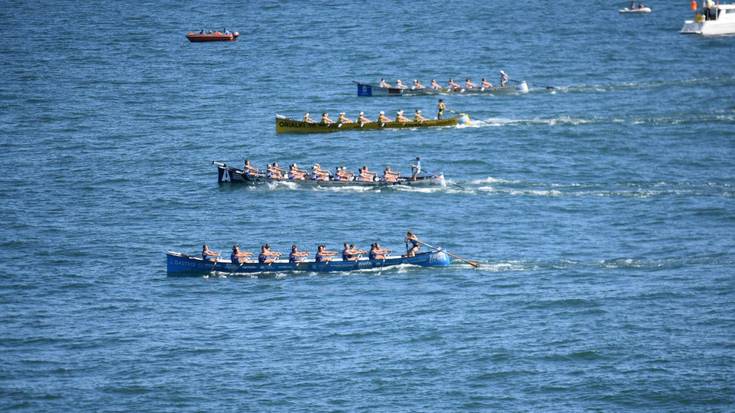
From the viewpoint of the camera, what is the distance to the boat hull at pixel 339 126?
117 metres

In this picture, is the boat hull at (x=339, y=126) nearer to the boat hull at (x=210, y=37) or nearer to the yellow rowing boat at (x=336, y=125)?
the yellow rowing boat at (x=336, y=125)

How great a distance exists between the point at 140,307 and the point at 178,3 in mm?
121672

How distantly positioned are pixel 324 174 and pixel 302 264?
64.0 ft

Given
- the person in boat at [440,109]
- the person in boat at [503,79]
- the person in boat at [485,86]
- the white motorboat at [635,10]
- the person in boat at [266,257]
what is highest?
the white motorboat at [635,10]

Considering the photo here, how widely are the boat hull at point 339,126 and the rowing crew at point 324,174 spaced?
46.6ft

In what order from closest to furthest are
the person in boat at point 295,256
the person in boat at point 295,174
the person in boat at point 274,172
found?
the person in boat at point 295,256
the person in boat at point 295,174
the person in boat at point 274,172

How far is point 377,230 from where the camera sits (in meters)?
91.0

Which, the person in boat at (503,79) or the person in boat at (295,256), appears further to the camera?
the person in boat at (503,79)

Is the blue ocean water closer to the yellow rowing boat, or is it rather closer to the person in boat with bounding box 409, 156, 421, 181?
the yellow rowing boat

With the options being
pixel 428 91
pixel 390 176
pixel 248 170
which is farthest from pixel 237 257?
pixel 428 91

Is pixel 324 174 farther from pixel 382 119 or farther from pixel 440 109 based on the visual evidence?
pixel 440 109

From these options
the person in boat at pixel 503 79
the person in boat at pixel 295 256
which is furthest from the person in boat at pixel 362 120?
the person in boat at pixel 295 256

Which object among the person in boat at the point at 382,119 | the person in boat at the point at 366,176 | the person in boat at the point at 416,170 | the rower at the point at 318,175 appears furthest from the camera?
the person in boat at the point at 382,119

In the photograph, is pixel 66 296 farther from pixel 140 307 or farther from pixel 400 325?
pixel 400 325
